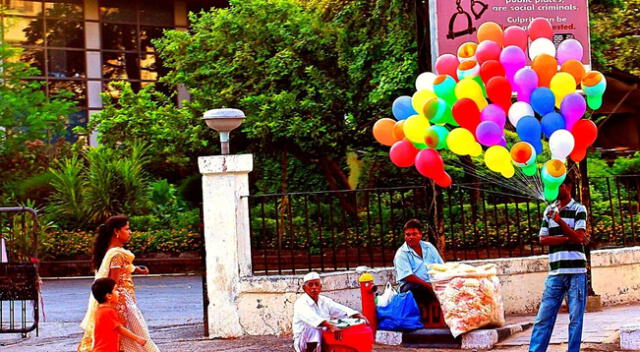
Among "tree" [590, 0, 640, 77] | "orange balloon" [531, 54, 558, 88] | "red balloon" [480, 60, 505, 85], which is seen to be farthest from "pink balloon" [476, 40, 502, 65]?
"tree" [590, 0, 640, 77]

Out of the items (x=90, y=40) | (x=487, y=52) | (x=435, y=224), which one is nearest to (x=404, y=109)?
(x=487, y=52)

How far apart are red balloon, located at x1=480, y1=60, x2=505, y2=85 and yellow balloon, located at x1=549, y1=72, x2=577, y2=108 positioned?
1.63 feet

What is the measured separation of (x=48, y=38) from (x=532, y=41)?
27.0 metres

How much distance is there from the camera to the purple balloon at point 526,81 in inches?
360

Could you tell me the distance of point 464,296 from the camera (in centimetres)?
1021

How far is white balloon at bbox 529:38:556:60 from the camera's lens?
964cm

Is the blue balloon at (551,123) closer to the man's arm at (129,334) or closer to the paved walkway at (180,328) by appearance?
the paved walkway at (180,328)

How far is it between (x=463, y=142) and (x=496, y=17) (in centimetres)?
321

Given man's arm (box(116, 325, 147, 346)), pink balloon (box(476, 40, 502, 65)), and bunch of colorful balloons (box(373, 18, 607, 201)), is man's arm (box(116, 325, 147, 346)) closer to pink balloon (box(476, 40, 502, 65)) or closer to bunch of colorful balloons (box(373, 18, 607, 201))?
bunch of colorful balloons (box(373, 18, 607, 201))

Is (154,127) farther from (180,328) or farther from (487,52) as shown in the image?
(487,52)

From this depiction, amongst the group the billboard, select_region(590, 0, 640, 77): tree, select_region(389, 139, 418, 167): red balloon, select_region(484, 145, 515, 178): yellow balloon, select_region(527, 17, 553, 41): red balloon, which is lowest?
select_region(484, 145, 515, 178): yellow balloon

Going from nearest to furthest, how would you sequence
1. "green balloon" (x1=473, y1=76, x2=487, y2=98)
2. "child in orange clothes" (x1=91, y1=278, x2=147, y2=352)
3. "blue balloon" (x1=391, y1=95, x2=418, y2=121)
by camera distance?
"child in orange clothes" (x1=91, y1=278, x2=147, y2=352), "green balloon" (x1=473, y1=76, x2=487, y2=98), "blue balloon" (x1=391, y1=95, x2=418, y2=121)

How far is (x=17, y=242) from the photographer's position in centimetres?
2253

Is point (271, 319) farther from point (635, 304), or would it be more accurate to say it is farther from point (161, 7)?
point (161, 7)
